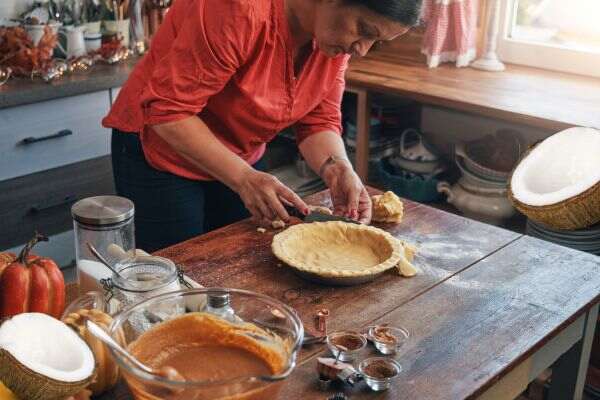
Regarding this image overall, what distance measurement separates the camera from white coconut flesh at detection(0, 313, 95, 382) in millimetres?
954

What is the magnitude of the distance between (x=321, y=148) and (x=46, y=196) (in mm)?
1247

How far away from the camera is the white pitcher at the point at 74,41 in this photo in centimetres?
291

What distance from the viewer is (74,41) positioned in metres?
2.92

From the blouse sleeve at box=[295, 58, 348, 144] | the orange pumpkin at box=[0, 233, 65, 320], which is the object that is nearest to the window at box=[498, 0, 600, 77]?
the blouse sleeve at box=[295, 58, 348, 144]

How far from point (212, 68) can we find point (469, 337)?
74cm

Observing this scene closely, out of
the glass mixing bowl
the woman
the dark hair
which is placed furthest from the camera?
the woman

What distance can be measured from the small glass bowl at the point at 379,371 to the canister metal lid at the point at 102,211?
0.50 m

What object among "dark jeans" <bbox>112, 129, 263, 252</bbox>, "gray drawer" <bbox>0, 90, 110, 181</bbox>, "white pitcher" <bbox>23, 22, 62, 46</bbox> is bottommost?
"gray drawer" <bbox>0, 90, 110, 181</bbox>

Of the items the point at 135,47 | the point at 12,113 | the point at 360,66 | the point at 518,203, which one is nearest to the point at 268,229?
the point at 518,203

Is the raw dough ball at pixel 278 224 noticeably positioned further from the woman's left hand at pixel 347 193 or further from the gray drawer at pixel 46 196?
the gray drawer at pixel 46 196

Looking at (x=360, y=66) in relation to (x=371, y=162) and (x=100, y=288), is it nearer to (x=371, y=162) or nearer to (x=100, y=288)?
(x=371, y=162)

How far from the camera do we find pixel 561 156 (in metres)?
2.29

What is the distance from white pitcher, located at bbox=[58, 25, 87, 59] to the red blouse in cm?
116

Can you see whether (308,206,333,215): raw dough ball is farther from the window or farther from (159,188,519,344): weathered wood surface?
the window
